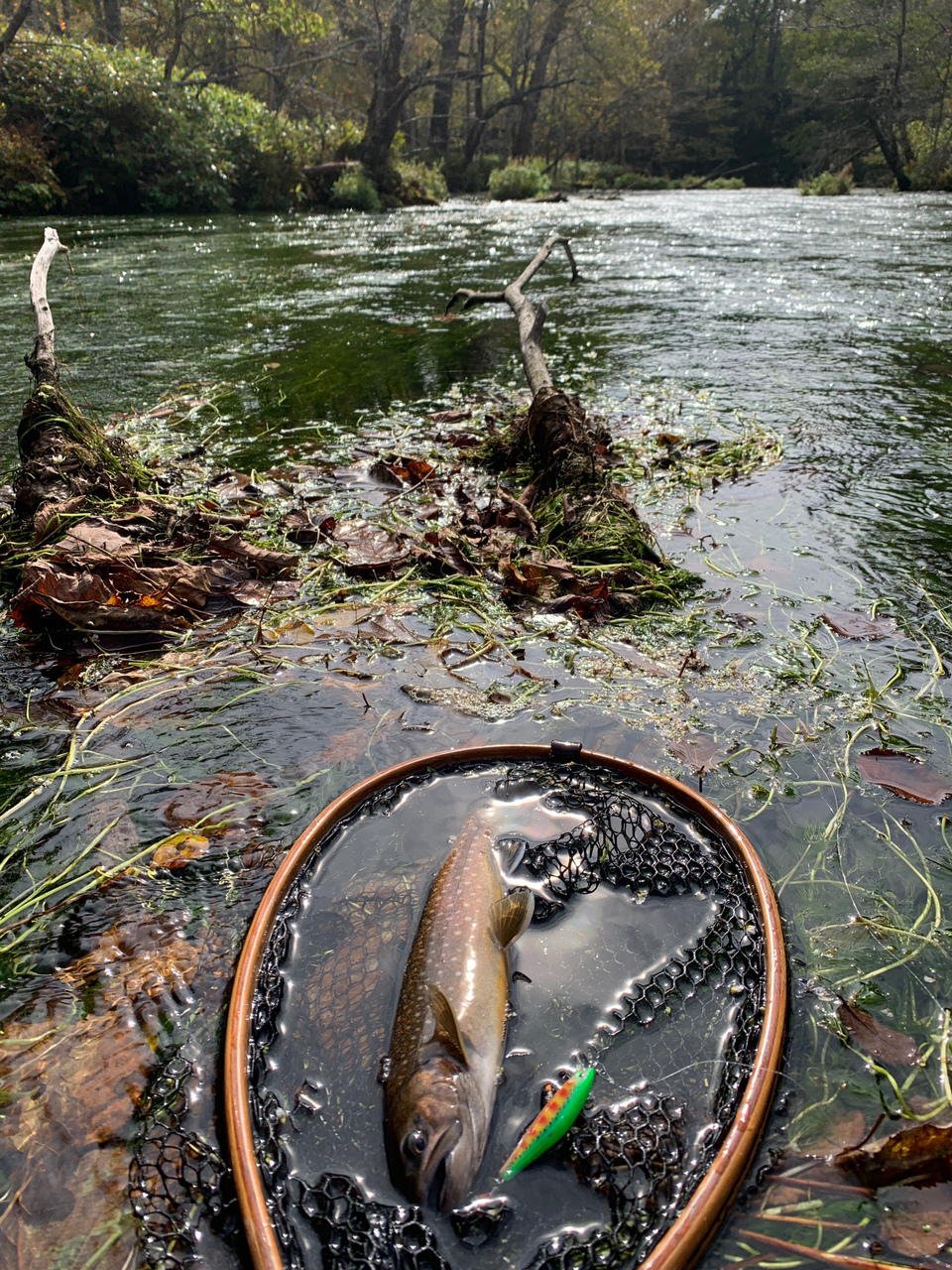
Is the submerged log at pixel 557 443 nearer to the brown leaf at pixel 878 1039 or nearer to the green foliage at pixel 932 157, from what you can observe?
the brown leaf at pixel 878 1039

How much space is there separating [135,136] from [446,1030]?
90.8 feet

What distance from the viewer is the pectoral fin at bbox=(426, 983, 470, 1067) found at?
5.48ft

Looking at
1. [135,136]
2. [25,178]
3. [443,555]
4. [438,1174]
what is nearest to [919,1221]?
[438,1174]

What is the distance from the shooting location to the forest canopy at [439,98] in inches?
875

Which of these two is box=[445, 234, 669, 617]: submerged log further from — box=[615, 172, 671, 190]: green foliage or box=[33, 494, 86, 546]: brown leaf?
box=[615, 172, 671, 190]: green foliage

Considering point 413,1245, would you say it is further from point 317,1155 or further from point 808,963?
point 808,963

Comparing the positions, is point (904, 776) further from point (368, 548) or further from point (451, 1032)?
point (368, 548)

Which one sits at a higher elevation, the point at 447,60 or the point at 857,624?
the point at 447,60

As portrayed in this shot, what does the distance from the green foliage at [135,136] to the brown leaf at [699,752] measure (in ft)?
80.9

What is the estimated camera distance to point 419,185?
2967cm

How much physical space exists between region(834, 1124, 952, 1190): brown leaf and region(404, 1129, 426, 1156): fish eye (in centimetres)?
86

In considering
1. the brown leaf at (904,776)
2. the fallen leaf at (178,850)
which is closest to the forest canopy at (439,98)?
the fallen leaf at (178,850)

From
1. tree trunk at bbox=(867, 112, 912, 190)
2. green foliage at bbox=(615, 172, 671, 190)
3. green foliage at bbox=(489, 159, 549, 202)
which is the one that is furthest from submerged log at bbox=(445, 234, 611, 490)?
green foliage at bbox=(615, 172, 671, 190)

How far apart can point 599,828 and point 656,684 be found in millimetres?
1013
